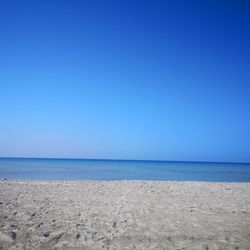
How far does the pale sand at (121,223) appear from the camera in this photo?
6.14 m

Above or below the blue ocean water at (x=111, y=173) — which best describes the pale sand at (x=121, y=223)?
above

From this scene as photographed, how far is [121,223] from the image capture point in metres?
7.66

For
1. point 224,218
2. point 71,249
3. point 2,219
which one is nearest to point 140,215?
point 224,218

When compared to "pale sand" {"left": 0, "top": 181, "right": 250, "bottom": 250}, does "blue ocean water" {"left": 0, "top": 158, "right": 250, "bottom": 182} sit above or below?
below

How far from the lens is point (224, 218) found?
8555mm

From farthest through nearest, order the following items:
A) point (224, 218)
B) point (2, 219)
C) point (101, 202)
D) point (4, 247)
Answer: point (101, 202) < point (224, 218) < point (2, 219) < point (4, 247)

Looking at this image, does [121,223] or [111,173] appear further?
[111,173]

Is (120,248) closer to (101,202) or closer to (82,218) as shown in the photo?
(82,218)

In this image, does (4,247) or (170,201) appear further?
(170,201)

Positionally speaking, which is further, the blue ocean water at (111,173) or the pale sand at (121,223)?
the blue ocean water at (111,173)

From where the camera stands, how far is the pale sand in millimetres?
6137

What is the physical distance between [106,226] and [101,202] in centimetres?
355

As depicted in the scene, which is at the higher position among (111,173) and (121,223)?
(121,223)

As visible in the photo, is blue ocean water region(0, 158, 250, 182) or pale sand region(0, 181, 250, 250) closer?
pale sand region(0, 181, 250, 250)
